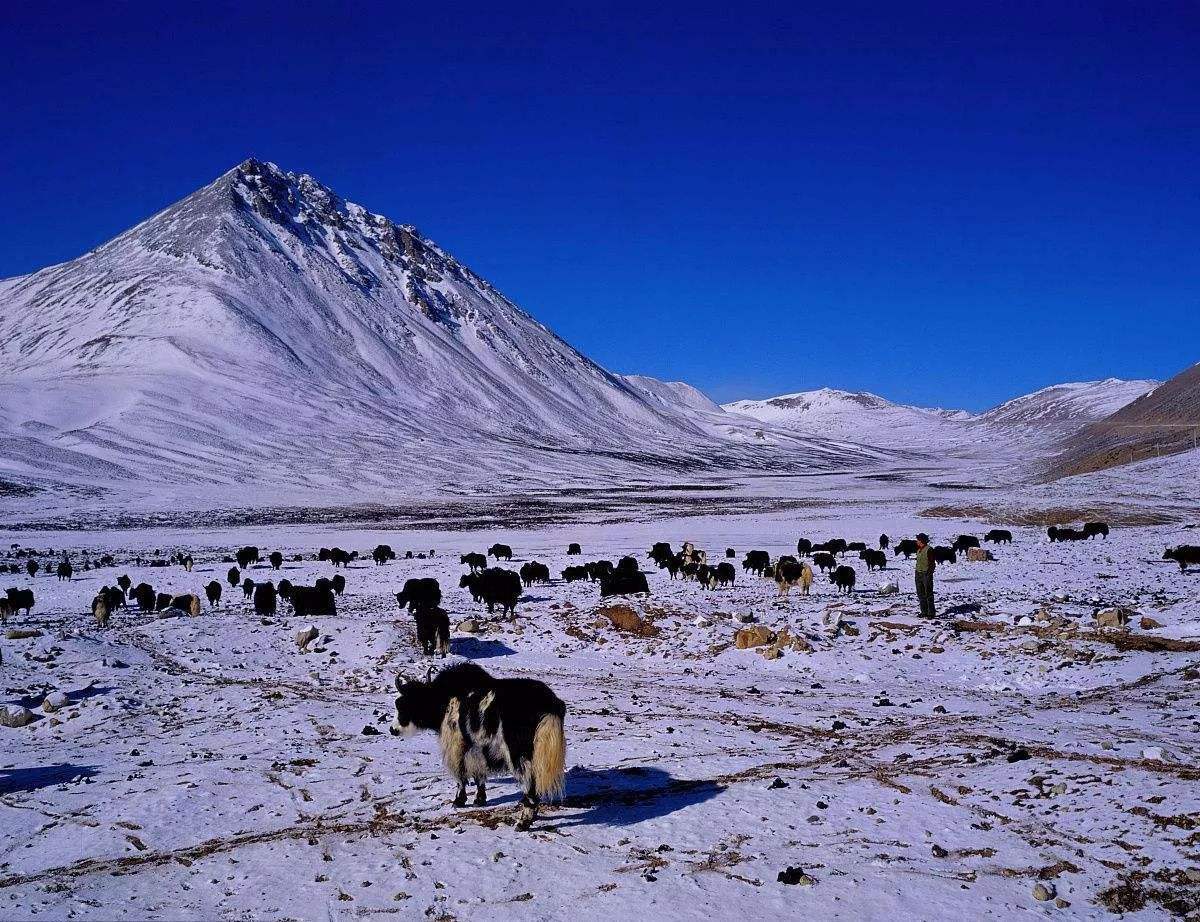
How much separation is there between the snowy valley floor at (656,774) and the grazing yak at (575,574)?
35.9 ft

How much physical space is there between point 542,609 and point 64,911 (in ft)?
50.9

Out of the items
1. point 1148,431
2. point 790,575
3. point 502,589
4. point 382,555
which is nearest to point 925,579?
point 790,575

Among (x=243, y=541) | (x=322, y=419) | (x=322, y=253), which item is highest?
(x=322, y=253)

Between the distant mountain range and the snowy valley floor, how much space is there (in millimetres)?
70442

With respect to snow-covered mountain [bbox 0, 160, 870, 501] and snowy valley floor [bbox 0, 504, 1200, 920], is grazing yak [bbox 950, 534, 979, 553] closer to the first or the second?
snowy valley floor [bbox 0, 504, 1200, 920]

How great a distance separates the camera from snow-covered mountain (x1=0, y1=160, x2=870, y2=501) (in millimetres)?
101875

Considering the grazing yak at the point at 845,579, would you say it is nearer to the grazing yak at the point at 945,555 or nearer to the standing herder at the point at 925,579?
the standing herder at the point at 925,579

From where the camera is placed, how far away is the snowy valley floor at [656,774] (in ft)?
19.4

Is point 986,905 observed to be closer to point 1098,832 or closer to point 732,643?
point 1098,832

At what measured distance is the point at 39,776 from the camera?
917 centimetres

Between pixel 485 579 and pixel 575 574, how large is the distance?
10.2 metres

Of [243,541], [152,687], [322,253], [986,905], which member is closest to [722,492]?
[243,541]

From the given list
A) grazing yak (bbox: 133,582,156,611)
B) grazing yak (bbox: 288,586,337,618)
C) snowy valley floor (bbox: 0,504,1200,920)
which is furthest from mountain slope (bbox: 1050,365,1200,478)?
grazing yak (bbox: 133,582,156,611)

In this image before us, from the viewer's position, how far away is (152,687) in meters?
13.8
